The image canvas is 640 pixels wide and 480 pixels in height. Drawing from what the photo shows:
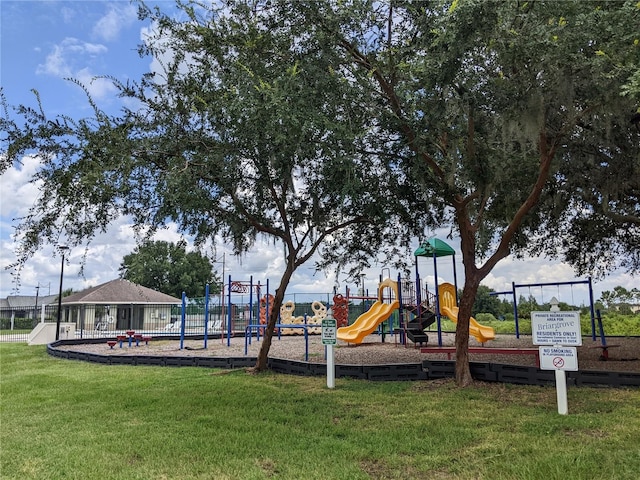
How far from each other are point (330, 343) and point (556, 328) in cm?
344

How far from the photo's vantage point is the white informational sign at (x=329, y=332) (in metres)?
7.82

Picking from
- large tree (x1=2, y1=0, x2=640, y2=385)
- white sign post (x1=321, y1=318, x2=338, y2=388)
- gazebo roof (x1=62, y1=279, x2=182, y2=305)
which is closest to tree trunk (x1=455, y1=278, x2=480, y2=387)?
large tree (x1=2, y1=0, x2=640, y2=385)

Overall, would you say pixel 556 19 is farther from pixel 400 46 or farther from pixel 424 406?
pixel 424 406

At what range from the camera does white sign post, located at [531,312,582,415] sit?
17.9ft

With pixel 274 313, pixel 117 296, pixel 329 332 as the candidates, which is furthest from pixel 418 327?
pixel 117 296

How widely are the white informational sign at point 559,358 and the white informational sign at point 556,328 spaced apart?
72 millimetres

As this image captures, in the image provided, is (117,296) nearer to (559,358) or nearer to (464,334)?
(464,334)

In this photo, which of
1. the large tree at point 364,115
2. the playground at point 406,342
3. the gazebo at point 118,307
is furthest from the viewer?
the gazebo at point 118,307

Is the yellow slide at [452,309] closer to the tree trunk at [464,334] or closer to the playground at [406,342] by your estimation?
the playground at [406,342]

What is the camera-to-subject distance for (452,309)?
14.0 meters

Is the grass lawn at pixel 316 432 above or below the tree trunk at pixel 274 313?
below

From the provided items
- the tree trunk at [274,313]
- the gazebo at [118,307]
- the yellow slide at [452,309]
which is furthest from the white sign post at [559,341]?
the gazebo at [118,307]

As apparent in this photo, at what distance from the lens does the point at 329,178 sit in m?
6.70

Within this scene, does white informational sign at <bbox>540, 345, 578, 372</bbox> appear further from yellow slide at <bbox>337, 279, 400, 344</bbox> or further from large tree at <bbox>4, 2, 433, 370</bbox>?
yellow slide at <bbox>337, 279, 400, 344</bbox>
